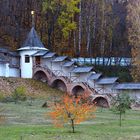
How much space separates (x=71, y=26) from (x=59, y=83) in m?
Result: 11.7

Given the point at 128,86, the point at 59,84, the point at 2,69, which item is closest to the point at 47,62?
the point at 59,84

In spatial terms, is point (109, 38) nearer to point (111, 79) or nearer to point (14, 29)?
point (14, 29)

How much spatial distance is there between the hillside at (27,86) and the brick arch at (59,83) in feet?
3.58

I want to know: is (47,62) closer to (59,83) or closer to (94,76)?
(59,83)

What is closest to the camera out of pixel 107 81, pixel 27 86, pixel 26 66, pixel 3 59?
pixel 107 81

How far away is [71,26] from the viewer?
2441 inches

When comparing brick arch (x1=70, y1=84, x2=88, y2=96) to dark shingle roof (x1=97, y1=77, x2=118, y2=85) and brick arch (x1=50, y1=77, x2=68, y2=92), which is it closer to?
brick arch (x1=50, y1=77, x2=68, y2=92)

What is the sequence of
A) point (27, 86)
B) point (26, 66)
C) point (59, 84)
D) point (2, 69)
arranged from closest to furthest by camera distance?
point (27, 86)
point (2, 69)
point (59, 84)
point (26, 66)

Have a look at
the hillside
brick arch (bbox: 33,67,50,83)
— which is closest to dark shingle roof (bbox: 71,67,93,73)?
the hillside

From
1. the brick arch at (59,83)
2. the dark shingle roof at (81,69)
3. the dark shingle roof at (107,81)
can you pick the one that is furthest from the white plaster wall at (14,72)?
the dark shingle roof at (107,81)

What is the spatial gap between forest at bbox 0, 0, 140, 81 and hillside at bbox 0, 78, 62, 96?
11027 millimetres

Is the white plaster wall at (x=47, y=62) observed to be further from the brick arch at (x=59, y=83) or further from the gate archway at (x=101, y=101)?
the gate archway at (x=101, y=101)

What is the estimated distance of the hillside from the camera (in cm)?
4775

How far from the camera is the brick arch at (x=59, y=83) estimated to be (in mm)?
52031
